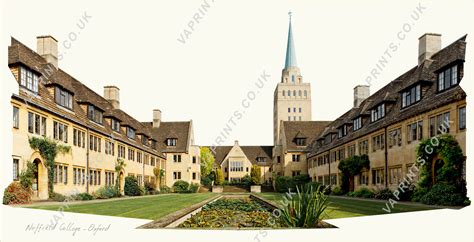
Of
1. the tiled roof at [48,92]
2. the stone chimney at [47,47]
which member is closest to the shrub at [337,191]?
the tiled roof at [48,92]

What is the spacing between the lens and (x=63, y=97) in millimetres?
29453

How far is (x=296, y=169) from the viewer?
65.5 meters

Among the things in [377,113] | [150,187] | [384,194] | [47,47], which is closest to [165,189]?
[150,187]

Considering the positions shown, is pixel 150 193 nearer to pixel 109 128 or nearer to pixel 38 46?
pixel 109 128

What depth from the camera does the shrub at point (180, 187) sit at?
60.0 m

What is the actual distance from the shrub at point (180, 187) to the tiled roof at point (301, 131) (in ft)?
56.9

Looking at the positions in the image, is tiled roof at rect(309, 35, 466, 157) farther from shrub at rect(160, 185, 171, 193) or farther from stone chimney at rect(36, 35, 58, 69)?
shrub at rect(160, 185, 171, 193)

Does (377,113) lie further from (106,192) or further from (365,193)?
(106,192)

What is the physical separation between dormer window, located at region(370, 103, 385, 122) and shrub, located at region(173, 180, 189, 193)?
31215 millimetres

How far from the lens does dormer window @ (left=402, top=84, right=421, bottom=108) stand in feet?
93.7

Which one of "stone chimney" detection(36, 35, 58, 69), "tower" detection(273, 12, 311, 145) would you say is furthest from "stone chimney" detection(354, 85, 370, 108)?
"tower" detection(273, 12, 311, 145)

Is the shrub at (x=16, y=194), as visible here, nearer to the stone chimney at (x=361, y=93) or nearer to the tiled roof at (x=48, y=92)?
the tiled roof at (x=48, y=92)

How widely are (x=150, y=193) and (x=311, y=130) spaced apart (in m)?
30.7

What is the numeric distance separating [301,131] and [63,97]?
45.2 meters
